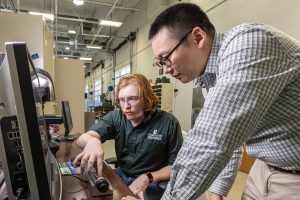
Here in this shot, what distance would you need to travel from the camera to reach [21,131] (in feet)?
1.83

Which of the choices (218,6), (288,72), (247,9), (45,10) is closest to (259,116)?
(288,72)

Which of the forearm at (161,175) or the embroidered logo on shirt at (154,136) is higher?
the embroidered logo on shirt at (154,136)

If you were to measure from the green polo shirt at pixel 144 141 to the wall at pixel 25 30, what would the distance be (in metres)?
2.05

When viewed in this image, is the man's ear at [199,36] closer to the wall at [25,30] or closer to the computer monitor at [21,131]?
the computer monitor at [21,131]

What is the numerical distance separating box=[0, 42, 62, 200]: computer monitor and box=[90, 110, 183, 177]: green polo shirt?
89 centimetres

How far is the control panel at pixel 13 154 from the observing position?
667 millimetres

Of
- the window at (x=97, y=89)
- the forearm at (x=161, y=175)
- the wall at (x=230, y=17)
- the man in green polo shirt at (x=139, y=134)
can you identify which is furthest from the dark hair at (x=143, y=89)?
the window at (x=97, y=89)

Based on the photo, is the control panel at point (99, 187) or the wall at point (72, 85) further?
the wall at point (72, 85)

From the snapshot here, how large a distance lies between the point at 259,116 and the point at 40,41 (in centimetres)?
326

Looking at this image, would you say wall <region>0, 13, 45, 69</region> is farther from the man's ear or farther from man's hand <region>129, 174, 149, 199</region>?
the man's ear

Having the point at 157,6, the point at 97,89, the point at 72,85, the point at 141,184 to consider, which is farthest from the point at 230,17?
the point at 97,89

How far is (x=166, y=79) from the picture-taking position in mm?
6168

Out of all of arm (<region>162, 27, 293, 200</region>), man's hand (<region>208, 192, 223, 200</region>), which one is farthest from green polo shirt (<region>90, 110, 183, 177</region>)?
arm (<region>162, 27, 293, 200</region>)

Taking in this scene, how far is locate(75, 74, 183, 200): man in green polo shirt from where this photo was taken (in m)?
1.59
